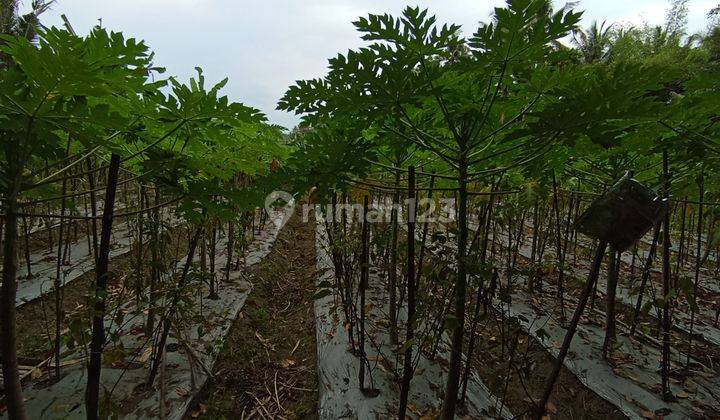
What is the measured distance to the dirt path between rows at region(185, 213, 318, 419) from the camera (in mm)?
2852

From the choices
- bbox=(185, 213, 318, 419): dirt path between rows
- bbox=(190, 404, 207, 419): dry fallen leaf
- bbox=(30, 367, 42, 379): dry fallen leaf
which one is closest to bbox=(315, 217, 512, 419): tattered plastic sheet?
bbox=(185, 213, 318, 419): dirt path between rows

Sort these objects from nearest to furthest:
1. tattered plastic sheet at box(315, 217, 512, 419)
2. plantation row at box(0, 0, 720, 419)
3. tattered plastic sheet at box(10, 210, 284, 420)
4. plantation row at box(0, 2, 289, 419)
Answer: plantation row at box(0, 2, 289, 419)
plantation row at box(0, 0, 720, 419)
tattered plastic sheet at box(10, 210, 284, 420)
tattered plastic sheet at box(315, 217, 512, 419)

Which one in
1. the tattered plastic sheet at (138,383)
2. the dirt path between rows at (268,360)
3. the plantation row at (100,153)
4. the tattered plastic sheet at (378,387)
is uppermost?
the plantation row at (100,153)

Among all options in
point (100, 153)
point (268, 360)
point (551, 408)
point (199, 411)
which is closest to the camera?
A: point (100, 153)

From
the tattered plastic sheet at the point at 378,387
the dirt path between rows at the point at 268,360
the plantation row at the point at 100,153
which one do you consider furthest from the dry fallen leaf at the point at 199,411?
the tattered plastic sheet at the point at 378,387

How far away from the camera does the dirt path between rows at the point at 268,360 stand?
9.36 feet

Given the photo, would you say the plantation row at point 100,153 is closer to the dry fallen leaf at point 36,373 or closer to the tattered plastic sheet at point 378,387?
the dry fallen leaf at point 36,373

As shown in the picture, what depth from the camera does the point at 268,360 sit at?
3598 mm

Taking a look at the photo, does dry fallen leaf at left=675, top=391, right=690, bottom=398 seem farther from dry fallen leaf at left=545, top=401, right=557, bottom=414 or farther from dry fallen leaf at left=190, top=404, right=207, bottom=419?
dry fallen leaf at left=190, top=404, right=207, bottom=419

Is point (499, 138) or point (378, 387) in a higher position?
point (499, 138)

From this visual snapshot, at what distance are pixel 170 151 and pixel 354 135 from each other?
2.65ft

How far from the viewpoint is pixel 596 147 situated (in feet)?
5.34

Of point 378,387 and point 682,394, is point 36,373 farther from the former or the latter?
point 682,394

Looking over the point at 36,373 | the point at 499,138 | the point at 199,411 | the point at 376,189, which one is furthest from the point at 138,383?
the point at 499,138
